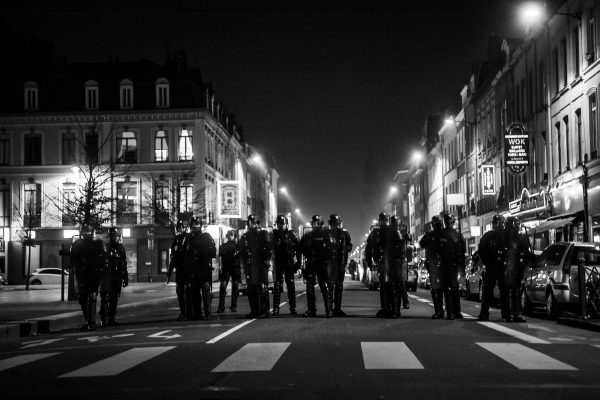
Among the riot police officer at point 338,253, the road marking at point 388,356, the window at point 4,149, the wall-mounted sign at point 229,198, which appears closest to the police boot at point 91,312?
the riot police officer at point 338,253

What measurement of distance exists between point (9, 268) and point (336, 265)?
54459mm

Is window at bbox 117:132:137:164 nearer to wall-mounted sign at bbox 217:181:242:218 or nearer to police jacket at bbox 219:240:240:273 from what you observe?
wall-mounted sign at bbox 217:181:242:218

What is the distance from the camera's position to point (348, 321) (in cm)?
1648

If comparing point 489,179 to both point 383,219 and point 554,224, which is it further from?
point 383,219

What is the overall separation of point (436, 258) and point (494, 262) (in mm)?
1109

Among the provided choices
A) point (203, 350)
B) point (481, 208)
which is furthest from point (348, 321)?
point (481, 208)

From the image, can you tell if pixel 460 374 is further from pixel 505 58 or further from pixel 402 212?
pixel 402 212

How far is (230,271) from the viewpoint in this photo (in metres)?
22.4

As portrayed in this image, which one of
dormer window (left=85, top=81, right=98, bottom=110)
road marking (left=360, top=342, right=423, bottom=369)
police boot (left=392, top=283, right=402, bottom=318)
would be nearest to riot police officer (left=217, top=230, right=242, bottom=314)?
police boot (left=392, top=283, right=402, bottom=318)

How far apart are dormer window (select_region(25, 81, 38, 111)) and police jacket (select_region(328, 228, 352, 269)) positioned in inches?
2173

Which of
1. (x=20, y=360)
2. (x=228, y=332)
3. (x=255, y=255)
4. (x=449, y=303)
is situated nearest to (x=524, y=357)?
(x=228, y=332)

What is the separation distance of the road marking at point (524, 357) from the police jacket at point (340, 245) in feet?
20.7

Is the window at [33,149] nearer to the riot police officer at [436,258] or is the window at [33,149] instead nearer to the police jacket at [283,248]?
the police jacket at [283,248]

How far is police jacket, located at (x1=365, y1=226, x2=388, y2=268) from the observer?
17719 mm
